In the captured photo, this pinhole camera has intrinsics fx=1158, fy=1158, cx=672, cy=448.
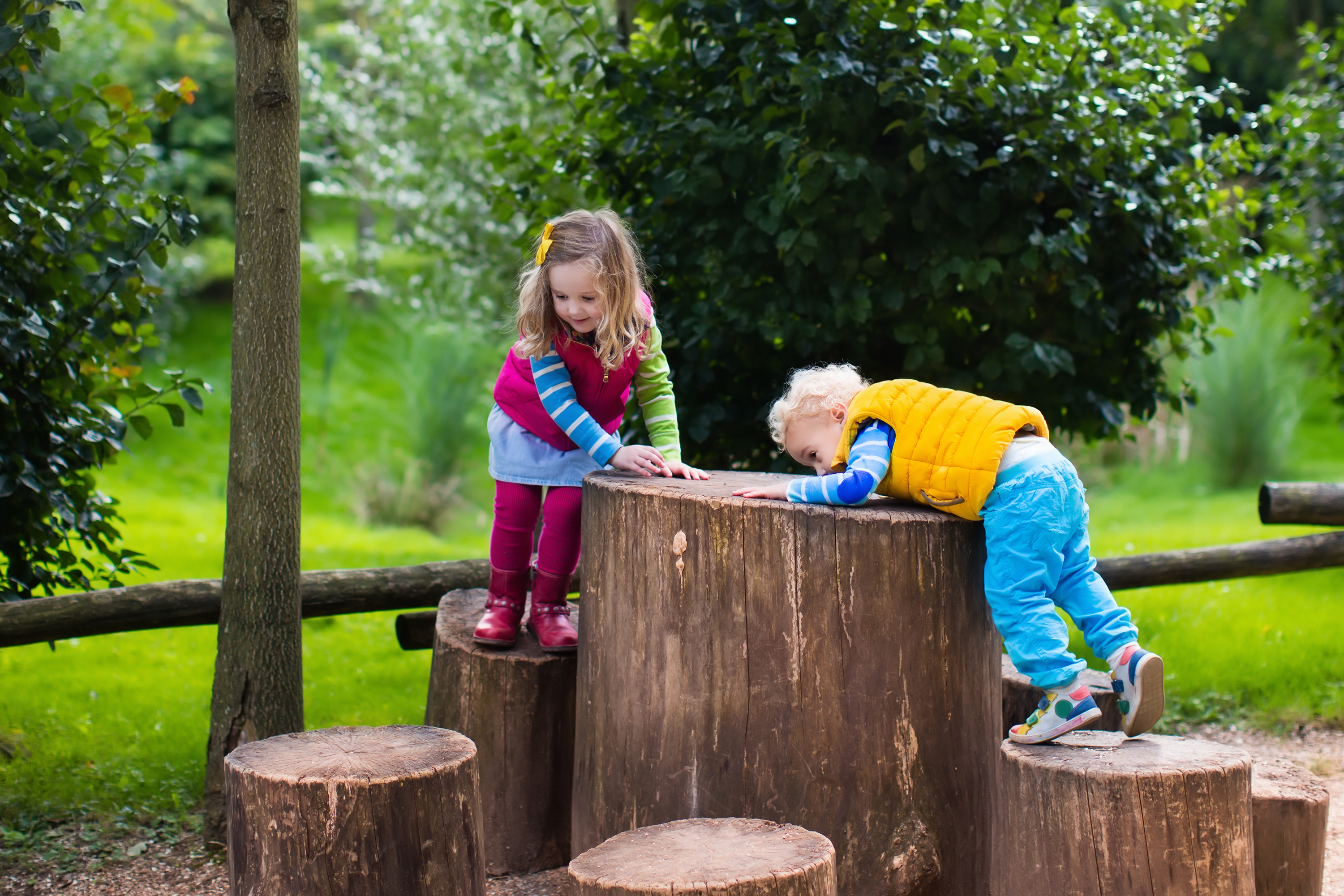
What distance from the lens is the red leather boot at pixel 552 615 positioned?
3428mm

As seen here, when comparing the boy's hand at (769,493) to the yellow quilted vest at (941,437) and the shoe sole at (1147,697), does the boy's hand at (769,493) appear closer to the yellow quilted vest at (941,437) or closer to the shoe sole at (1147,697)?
the yellow quilted vest at (941,437)

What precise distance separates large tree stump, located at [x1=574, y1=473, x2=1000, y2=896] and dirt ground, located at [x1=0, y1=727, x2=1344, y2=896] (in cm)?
70

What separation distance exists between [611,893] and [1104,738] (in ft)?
3.96

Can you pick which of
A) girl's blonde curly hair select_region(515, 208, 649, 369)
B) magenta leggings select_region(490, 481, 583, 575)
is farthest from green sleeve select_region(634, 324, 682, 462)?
magenta leggings select_region(490, 481, 583, 575)

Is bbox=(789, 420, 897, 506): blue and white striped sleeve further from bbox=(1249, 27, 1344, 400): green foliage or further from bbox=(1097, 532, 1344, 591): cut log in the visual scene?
bbox=(1249, 27, 1344, 400): green foliage

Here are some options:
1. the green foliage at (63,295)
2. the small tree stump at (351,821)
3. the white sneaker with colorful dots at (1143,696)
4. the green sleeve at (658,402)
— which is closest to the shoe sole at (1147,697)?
the white sneaker with colorful dots at (1143,696)

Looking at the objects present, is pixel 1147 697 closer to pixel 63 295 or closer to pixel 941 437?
pixel 941 437

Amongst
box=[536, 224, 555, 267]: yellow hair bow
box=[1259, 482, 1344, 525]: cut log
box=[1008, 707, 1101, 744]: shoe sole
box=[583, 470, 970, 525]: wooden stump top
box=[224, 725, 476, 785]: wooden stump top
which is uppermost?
box=[536, 224, 555, 267]: yellow hair bow

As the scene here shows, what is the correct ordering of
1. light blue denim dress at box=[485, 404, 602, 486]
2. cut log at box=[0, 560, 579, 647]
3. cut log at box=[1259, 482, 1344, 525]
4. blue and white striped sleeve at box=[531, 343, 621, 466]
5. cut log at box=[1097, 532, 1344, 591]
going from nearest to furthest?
blue and white striped sleeve at box=[531, 343, 621, 466], light blue denim dress at box=[485, 404, 602, 486], cut log at box=[0, 560, 579, 647], cut log at box=[1097, 532, 1344, 591], cut log at box=[1259, 482, 1344, 525]

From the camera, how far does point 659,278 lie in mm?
4453

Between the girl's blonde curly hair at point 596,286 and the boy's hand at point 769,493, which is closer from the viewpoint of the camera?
the boy's hand at point 769,493

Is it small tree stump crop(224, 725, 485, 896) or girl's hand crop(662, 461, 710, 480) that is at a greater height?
girl's hand crop(662, 461, 710, 480)

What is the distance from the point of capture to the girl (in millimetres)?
3154

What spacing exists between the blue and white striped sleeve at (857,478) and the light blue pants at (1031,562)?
0.27 metres
